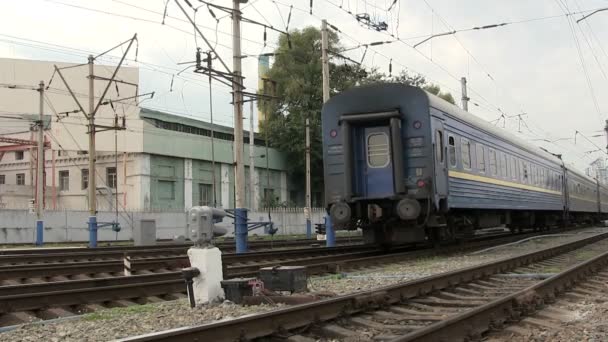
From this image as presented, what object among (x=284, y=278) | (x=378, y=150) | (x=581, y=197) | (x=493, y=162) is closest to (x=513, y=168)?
(x=493, y=162)

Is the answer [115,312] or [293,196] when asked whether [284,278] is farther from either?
[293,196]

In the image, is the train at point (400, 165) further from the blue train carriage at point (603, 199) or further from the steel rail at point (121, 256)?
the blue train carriage at point (603, 199)

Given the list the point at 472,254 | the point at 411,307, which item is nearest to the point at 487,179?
the point at 472,254

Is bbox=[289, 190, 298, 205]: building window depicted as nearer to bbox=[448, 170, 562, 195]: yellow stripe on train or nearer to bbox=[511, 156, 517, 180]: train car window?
bbox=[448, 170, 562, 195]: yellow stripe on train

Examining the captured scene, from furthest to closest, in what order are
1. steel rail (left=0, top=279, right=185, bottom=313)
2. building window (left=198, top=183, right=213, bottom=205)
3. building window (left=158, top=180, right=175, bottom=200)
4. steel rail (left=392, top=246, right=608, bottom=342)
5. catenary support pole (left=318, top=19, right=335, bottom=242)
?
1. building window (left=198, top=183, right=213, bottom=205)
2. building window (left=158, top=180, right=175, bottom=200)
3. catenary support pole (left=318, top=19, right=335, bottom=242)
4. steel rail (left=0, top=279, right=185, bottom=313)
5. steel rail (left=392, top=246, right=608, bottom=342)

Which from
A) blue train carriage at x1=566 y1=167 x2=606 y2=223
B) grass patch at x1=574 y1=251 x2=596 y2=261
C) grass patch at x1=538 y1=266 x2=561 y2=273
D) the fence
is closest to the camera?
grass patch at x1=538 y1=266 x2=561 y2=273

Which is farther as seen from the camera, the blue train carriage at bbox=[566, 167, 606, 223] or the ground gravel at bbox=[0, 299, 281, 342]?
the blue train carriage at bbox=[566, 167, 606, 223]

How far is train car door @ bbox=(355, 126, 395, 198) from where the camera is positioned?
13539 millimetres

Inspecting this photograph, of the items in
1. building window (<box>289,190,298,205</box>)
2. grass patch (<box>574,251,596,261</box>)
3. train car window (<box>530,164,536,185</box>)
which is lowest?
grass patch (<box>574,251,596,261</box>)

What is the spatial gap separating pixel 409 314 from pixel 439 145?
7.18 meters

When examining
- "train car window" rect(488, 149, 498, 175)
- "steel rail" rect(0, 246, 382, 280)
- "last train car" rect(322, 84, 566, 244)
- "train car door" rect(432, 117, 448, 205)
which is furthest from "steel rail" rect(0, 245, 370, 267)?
"train car window" rect(488, 149, 498, 175)

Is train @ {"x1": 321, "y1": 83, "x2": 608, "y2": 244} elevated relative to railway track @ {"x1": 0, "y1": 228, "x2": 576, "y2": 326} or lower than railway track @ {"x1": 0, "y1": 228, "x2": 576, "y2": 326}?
elevated

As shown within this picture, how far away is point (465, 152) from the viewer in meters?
15.1

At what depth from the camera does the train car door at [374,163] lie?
44.4ft
